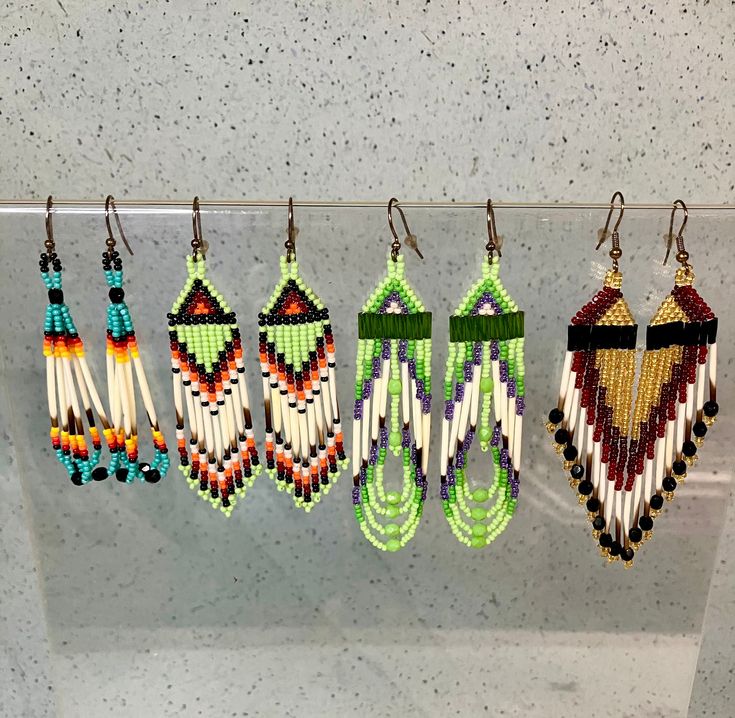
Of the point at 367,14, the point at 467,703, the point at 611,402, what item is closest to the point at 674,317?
the point at 611,402

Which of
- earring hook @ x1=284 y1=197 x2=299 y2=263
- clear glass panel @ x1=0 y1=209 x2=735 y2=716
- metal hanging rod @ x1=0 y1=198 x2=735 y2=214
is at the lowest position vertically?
clear glass panel @ x1=0 y1=209 x2=735 y2=716

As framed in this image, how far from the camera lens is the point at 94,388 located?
0.83 metres

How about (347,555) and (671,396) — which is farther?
(347,555)

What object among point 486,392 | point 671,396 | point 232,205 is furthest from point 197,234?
point 671,396

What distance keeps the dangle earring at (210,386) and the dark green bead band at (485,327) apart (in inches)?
10.2

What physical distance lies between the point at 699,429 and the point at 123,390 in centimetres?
72

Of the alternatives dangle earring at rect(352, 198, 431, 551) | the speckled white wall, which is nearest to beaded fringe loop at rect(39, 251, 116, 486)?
the speckled white wall

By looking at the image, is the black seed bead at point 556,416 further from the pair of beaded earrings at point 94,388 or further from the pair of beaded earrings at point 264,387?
the pair of beaded earrings at point 94,388

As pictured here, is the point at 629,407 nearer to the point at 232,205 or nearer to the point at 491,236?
the point at 491,236

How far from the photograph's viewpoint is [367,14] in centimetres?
80

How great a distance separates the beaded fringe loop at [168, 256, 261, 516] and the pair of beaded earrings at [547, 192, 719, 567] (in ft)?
1.29

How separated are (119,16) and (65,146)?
17cm

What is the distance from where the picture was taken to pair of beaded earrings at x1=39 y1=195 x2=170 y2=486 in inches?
30.4

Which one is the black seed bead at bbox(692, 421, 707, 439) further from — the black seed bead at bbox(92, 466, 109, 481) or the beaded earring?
the black seed bead at bbox(92, 466, 109, 481)
